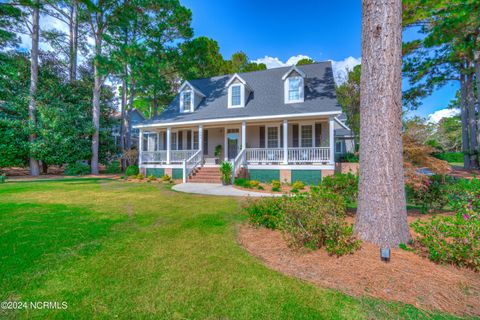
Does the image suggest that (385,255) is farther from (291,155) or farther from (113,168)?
(113,168)

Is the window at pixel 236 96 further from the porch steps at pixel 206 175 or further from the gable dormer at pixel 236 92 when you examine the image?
the porch steps at pixel 206 175

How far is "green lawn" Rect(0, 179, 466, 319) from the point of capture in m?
2.19

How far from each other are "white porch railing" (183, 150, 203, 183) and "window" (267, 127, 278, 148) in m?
4.76

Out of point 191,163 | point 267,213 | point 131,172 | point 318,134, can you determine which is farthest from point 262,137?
point 267,213

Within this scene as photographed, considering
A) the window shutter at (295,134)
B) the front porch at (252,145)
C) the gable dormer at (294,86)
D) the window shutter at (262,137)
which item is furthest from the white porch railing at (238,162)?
the gable dormer at (294,86)

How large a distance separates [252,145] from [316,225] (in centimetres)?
1186

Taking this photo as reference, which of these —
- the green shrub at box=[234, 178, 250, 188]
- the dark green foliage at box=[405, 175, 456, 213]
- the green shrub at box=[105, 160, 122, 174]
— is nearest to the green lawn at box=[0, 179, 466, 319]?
the dark green foliage at box=[405, 175, 456, 213]

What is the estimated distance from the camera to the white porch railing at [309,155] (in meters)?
12.0

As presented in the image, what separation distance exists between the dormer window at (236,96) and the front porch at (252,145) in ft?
5.03

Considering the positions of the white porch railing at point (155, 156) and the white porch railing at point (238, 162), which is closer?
the white porch railing at point (238, 162)

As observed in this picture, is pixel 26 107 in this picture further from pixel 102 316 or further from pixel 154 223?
pixel 102 316

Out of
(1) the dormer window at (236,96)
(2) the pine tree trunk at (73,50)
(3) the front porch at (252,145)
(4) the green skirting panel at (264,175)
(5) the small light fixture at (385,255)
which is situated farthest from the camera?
(2) the pine tree trunk at (73,50)

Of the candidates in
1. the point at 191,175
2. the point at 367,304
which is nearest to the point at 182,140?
the point at 191,175

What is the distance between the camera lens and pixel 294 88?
13812mm
